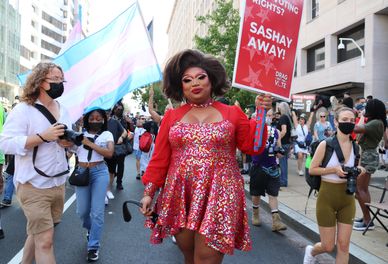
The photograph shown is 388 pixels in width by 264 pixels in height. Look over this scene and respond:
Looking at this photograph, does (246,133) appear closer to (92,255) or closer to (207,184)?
(207,184)

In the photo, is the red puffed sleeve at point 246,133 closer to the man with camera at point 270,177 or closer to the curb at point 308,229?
the curb at point 308,229

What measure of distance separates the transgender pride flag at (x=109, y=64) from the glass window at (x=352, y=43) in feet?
53.9

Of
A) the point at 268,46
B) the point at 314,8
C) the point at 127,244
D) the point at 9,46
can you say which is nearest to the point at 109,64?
the point at 127,244

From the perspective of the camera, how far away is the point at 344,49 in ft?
70.9

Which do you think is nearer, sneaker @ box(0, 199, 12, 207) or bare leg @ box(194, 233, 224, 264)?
bare leg @ box(194, 233, 224, 264)

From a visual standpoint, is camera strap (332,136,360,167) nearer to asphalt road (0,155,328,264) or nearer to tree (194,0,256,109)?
asphalt road (0,155,328,264)

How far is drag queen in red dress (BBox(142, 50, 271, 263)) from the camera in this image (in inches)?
103

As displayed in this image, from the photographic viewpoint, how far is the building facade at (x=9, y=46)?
5756 cm

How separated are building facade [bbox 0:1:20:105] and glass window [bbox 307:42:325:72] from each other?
4696 cm

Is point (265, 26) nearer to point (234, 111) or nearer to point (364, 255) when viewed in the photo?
point (234, 111)

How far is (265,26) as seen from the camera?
3.64 meters

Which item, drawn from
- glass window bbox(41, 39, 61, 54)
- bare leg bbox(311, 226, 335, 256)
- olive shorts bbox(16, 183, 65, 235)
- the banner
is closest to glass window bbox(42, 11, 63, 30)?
glass window bbox(41, 39, 61, 54)

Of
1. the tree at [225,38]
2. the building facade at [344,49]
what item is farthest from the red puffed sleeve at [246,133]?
the building facade at [344,49]

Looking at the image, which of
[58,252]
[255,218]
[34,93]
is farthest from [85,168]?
[255,218]
